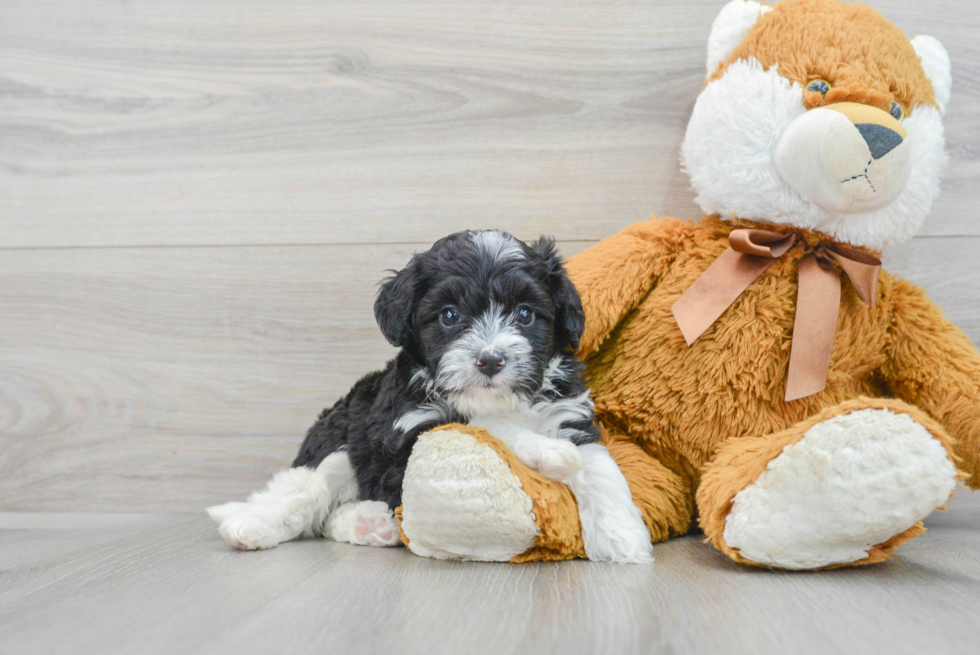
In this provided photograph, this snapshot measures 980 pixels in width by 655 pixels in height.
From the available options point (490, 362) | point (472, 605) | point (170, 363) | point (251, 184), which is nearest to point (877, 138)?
point (490, 362)

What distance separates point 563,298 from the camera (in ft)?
4.77

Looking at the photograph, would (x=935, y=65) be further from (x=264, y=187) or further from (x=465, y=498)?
(x=264, y=187)

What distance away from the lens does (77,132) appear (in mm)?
2137

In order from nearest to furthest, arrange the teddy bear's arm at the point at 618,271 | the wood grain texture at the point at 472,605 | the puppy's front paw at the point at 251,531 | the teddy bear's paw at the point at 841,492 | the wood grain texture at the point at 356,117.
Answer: the wood grain texture at the point at 472,605 → the teddy bear's paw at the point at 841,492 → the puppy's front paw at the point at 251,531 → the teddy bear's arm at the point at 618,271 → the wood grain texture at the point at 356,117

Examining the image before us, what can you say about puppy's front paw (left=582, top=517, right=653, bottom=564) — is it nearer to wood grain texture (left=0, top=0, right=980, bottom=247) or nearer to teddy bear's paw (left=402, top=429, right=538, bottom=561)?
teddy bear's paw (left=402, top=429, right=538, bottom=561)

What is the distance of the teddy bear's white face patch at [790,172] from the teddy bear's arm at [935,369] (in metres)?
0.16

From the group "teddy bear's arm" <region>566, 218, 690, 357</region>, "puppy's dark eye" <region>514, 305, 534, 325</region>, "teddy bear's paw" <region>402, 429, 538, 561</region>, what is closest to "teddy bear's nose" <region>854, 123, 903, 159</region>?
"teddy bear's arm" <region>566, 218, 690, 357</region>

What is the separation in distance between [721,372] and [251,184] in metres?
1.39

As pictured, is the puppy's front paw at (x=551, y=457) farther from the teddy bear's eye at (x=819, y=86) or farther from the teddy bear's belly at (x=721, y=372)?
the teddy bear's eye at (x=819, y=86)

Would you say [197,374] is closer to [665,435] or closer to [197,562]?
[197,562]

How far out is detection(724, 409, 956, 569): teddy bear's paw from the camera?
3.54ft

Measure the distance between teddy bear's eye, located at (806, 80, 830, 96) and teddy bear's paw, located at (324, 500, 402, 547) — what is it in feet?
4.03

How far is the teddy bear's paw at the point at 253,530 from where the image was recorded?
4.85ft

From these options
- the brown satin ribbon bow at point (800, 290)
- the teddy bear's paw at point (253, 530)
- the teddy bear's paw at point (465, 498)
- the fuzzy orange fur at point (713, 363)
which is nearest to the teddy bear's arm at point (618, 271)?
the fuzzy orange fur at point (713, 363)
